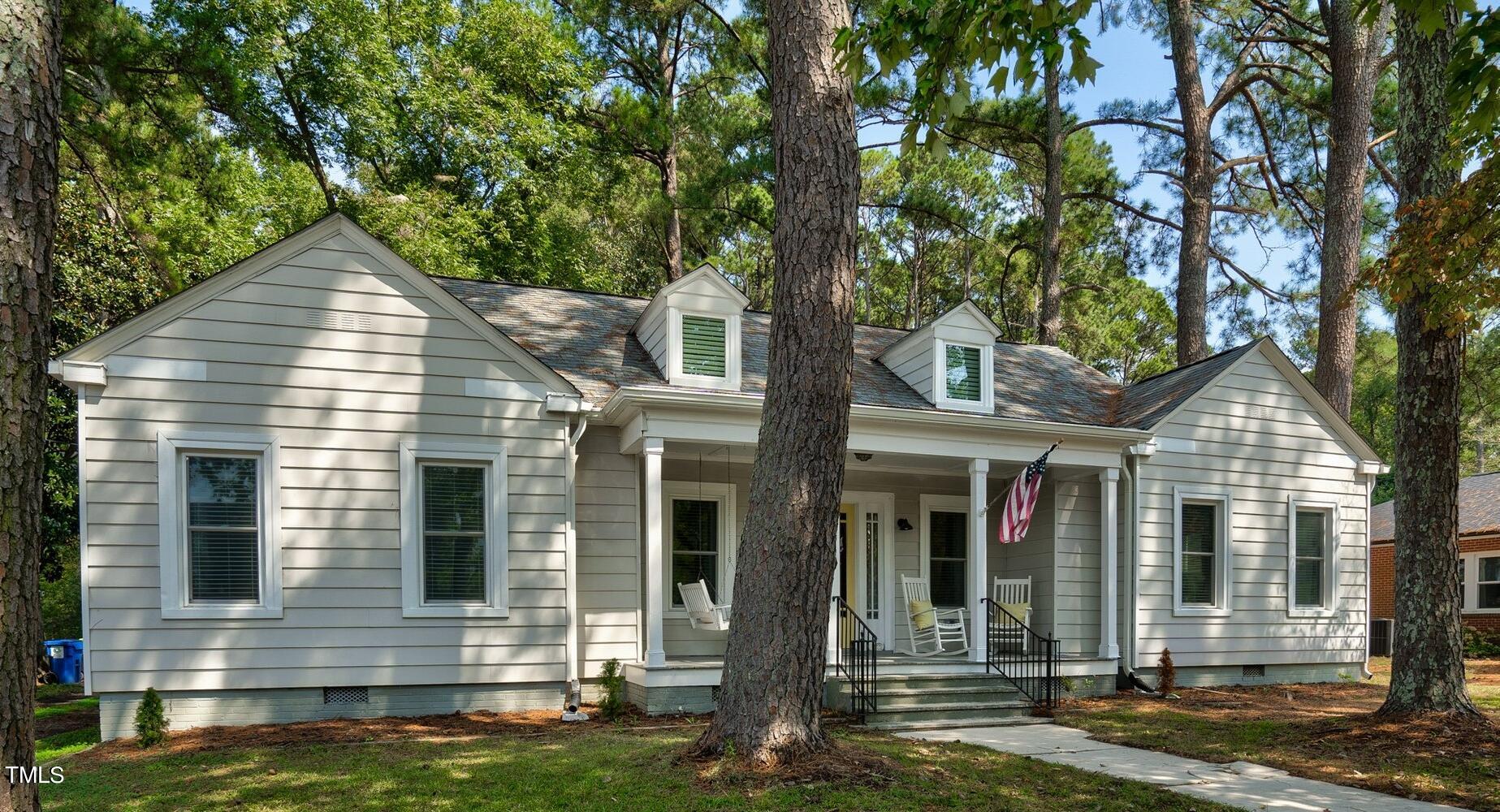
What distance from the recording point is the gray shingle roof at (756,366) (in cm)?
1131

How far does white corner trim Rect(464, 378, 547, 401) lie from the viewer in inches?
381

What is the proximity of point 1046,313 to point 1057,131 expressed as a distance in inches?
143

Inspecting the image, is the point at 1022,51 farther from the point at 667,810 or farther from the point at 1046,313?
the point at 1046,313

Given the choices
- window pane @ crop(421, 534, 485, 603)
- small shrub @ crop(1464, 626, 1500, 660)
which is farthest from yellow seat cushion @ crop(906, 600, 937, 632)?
small shrub @ crop(1464, 626, 1500, 660)

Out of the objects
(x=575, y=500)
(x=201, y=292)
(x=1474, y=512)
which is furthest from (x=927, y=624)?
(x=1474, y=512)

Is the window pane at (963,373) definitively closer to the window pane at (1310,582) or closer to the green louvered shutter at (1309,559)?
the green louvered shutter at (1309,559)

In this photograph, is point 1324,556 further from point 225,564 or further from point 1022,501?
point 225,564

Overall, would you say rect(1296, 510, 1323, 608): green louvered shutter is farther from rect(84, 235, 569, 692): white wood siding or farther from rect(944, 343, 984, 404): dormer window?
rect(84, 235, 569, 692): white wood siding

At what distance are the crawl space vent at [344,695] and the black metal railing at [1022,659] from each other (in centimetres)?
629

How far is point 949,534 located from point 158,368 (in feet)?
30.7

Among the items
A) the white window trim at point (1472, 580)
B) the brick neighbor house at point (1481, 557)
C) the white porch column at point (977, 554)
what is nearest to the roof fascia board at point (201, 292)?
the white porch column at point (977, 554)

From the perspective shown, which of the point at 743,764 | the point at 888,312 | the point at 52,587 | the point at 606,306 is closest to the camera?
the point at 743,764

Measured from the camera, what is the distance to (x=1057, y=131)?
19562 mm

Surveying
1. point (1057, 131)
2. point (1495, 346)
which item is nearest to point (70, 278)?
point (1057, 131)
